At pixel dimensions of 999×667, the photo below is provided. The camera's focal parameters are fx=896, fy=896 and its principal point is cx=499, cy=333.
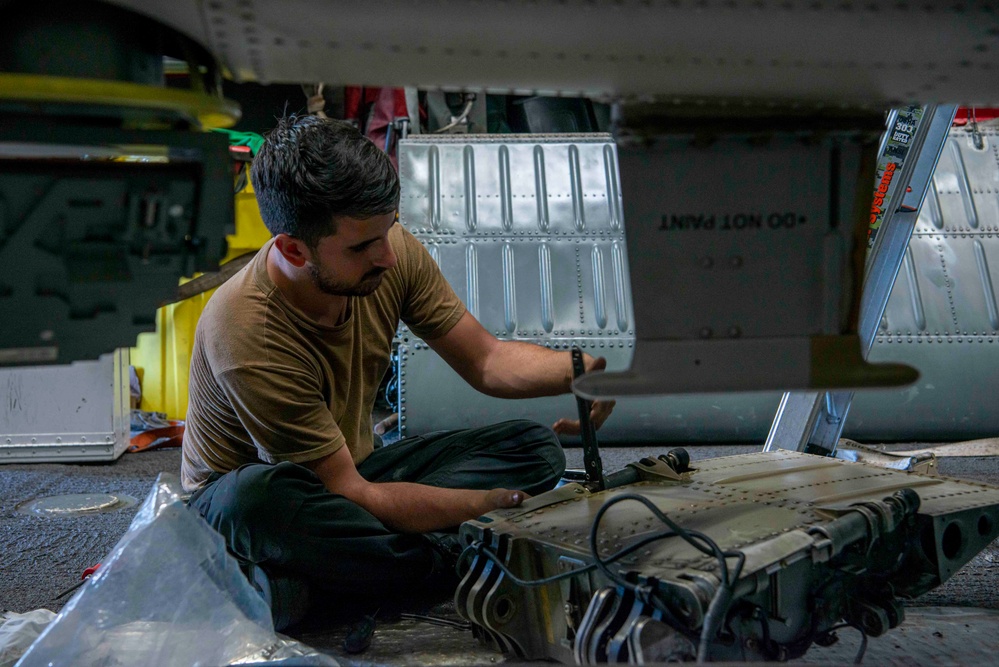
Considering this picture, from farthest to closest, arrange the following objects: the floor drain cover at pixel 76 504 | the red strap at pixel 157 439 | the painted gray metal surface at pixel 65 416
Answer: the red strap at pixel 157 439, the painted gray metal surface at pixel 65 416, the floor drain cover at pixel 76 504

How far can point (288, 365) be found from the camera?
227 centimetres

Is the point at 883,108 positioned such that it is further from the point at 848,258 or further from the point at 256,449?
the point at 256,449

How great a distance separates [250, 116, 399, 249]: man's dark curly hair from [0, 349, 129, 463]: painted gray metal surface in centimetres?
234

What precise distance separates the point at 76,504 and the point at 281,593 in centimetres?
168

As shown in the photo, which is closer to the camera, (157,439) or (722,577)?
(722,577)

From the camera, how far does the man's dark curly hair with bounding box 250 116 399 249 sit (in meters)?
2.25

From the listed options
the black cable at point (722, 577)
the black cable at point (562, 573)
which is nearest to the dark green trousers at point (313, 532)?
the black cable at point (562, 573)

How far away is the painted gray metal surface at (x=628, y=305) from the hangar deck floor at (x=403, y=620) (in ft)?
1.75

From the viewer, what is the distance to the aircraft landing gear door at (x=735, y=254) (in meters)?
1.66

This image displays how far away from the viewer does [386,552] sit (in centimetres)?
233

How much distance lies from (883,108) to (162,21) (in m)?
1.31

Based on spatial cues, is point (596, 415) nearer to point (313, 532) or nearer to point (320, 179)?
point (313, 532)

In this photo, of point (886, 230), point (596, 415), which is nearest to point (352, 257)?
point (596, 415)

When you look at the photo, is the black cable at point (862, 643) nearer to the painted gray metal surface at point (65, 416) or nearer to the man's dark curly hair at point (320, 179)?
the man's dark curly hair at point (320, 179)
